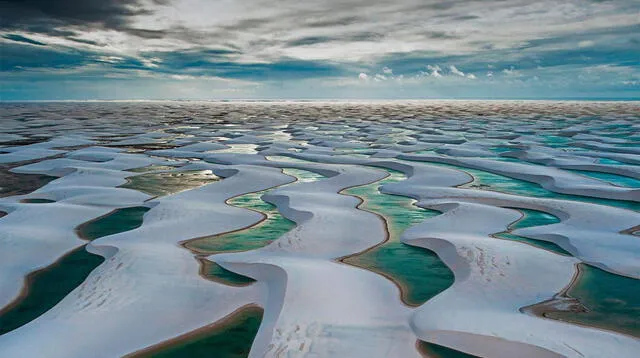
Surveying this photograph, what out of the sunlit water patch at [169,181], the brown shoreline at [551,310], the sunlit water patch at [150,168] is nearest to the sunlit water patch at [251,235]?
the sunlit water patch at [169,181]

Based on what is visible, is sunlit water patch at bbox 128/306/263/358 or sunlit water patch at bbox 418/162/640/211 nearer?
sunlit water patch at bbox 128/306/263/358

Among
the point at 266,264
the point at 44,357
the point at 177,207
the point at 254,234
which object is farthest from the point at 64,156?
the point at 44,357

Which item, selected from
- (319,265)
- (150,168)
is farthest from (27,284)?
(150,168)

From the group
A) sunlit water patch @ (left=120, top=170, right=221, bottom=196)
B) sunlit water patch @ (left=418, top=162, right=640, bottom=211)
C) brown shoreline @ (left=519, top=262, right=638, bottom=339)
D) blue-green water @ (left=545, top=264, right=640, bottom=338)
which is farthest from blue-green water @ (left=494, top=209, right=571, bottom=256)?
sunlit water patch @ (left=120, top=170, right=221, bottom=196)

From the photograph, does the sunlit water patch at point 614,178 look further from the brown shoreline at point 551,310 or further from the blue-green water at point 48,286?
the blue-green water at point 48,286

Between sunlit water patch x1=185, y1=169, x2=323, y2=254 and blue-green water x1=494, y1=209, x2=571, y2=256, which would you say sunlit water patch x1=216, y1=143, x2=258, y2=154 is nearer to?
sunlit water patch x1=185, y1=169, x2=323, y2=254

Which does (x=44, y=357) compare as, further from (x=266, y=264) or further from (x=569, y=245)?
(x=569, y=245)
